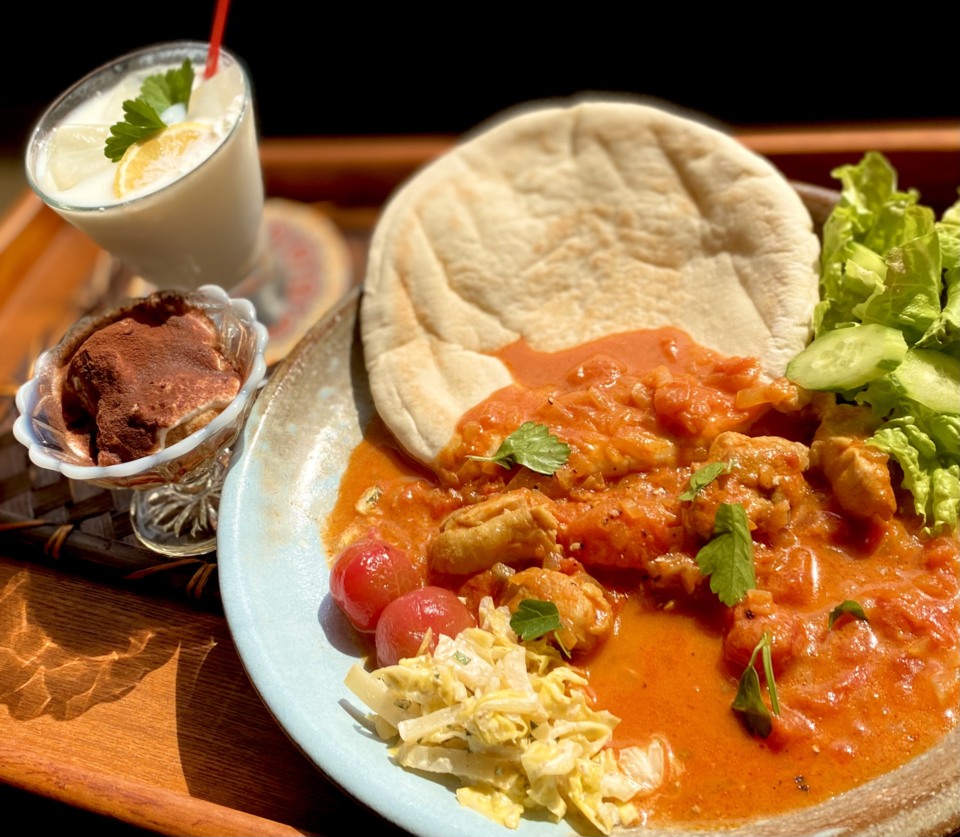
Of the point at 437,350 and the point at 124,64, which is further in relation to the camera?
the point at 124,64

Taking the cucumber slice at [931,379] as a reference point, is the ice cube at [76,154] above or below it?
above

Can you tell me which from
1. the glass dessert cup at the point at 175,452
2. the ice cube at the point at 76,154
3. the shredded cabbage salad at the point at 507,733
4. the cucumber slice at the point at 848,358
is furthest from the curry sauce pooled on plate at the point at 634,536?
the ice cube at the point at 76,154

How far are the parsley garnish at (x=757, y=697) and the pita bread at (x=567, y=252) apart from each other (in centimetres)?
142

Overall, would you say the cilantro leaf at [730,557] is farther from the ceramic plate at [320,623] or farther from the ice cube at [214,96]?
the ice cube at [214,96]

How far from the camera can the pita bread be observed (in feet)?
13.1

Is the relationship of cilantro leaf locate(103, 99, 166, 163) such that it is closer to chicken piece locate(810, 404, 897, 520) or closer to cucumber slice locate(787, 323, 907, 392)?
cucumber slice locate(787, 323, 907, 392)

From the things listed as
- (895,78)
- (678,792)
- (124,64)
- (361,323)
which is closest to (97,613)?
(361,323)

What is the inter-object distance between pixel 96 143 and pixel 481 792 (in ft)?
11.5

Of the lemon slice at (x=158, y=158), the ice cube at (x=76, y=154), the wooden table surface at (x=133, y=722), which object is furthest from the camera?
the ice cube at (x=76, y=154)

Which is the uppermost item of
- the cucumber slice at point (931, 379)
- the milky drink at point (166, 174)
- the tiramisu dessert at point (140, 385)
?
the milky drink at point (166, 174)

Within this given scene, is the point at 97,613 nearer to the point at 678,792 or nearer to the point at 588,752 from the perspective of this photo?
the point at 588,752

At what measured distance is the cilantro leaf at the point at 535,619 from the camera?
10.0ft

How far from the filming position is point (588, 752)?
2.85 m

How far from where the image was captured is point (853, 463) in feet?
10.8
